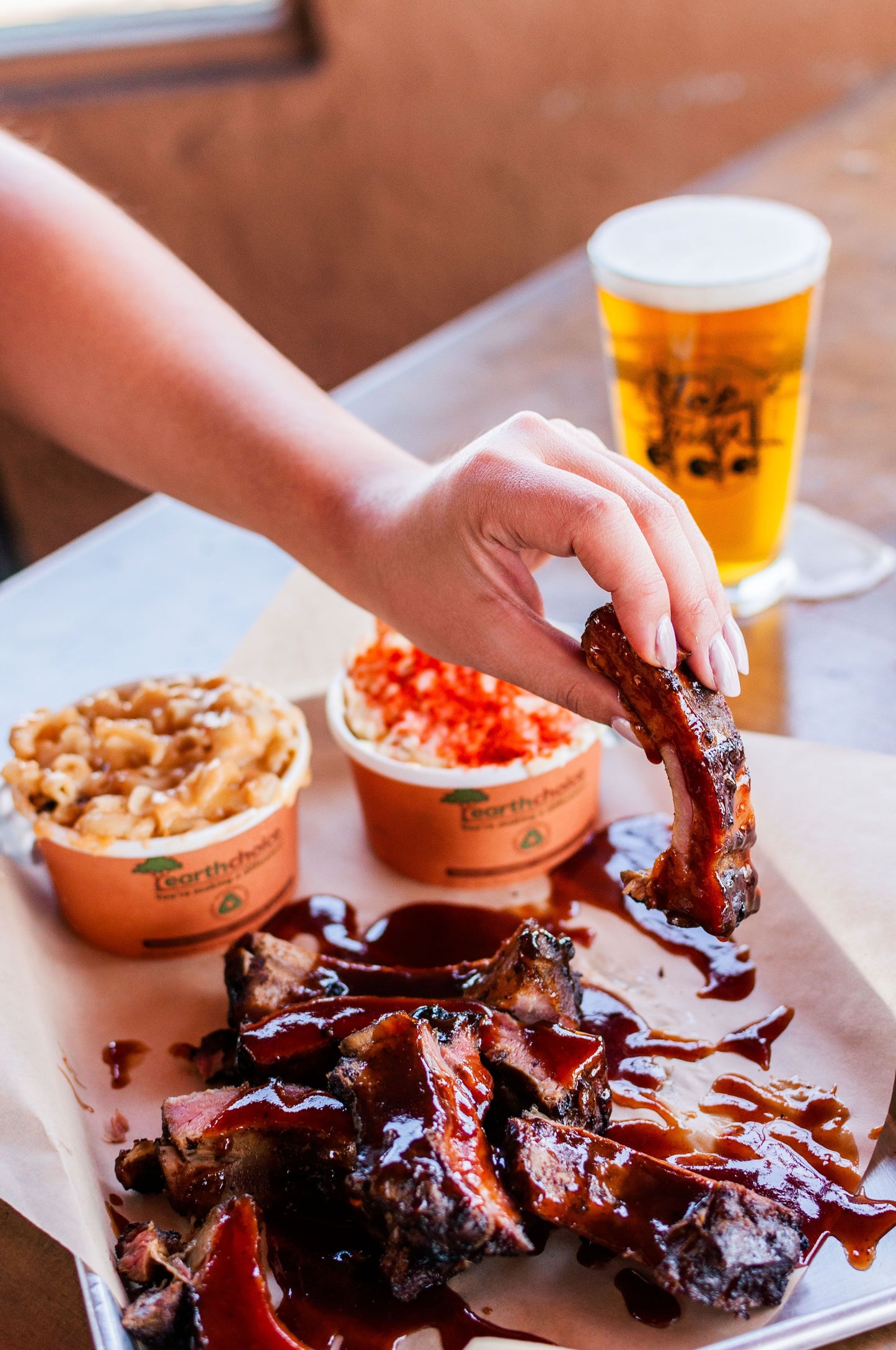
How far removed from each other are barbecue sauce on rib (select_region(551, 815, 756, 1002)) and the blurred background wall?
3222 mm

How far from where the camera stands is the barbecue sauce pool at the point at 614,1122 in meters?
1.16

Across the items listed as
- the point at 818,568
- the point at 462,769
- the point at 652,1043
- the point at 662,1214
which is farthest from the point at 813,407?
the point at 662,1214

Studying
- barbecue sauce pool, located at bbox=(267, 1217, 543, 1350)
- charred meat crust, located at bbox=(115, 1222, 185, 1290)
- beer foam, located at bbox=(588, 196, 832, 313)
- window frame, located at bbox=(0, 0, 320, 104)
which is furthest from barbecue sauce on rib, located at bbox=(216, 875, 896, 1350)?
window frame, located at bbox=(0, 0, 320, 104)

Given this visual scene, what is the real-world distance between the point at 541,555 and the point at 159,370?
23.8 inches

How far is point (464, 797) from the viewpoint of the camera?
1.63 m

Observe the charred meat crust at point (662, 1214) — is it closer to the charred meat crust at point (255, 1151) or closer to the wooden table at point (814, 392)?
the charred meat crust at point (255, 1151)

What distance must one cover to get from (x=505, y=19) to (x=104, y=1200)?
14.3ft

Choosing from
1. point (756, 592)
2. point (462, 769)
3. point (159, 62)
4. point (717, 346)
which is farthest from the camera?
point (159, 62)

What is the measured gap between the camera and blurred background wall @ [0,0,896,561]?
426 cm

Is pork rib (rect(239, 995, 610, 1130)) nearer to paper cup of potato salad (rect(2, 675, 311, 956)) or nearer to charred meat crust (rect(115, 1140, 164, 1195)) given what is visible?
charred meat crust (rect(115, 1140, 164, 1195))

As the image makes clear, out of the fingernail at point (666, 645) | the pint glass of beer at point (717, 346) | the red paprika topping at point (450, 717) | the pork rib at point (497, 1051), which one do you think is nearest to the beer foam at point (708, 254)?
the pint glass of beer at point (717, 346)

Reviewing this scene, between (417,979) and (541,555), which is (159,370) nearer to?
(541,555)

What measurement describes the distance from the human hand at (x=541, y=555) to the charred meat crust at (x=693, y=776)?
0.03 meters

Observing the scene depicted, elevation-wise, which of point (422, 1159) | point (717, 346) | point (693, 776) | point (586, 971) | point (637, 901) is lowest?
point (586, 971)
